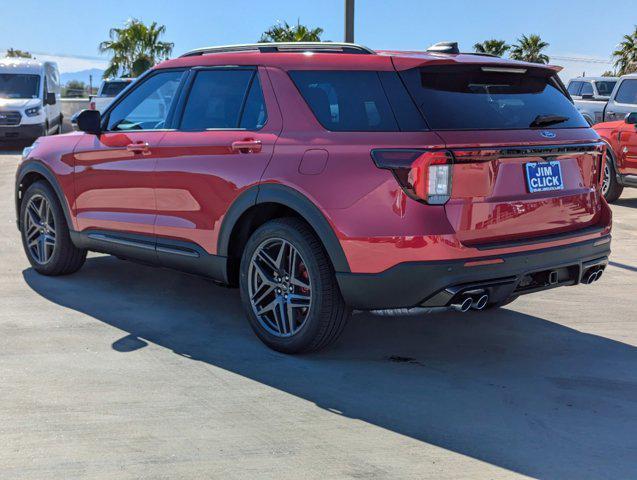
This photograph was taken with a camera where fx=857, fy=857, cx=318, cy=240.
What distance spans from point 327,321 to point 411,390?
1.98ft

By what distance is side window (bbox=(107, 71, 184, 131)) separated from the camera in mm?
5711

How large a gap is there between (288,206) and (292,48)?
105 cm

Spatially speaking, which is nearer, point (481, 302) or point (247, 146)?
point (481, 302)

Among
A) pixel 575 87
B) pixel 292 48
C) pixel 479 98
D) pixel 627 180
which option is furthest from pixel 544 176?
pixel 575 87

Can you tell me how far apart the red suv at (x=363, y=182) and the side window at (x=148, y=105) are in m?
0.03

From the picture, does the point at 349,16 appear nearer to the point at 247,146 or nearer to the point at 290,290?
the point at 247,146

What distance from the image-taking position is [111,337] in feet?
17.2

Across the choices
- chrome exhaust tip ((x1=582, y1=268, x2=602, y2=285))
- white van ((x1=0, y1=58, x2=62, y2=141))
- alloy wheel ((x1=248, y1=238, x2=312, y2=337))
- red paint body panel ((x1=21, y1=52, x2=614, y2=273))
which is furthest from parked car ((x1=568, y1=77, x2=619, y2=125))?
alloy wheel ((x1=248, y1=238, x2=312, y2=337))

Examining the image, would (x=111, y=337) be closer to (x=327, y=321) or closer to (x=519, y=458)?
(x=327, y=321)

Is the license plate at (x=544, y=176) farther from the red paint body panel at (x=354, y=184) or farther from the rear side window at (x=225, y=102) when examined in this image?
the rear side window at (x=225, y=102)

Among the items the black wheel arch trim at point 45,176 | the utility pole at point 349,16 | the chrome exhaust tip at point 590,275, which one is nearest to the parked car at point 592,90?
the utility pole at point 349,16

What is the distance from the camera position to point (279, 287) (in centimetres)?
490

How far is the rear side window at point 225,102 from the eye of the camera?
16.6 ft

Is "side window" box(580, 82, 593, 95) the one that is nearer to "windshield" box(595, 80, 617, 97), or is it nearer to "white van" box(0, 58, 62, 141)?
"windshield" box(595, 80, 617, 97)
